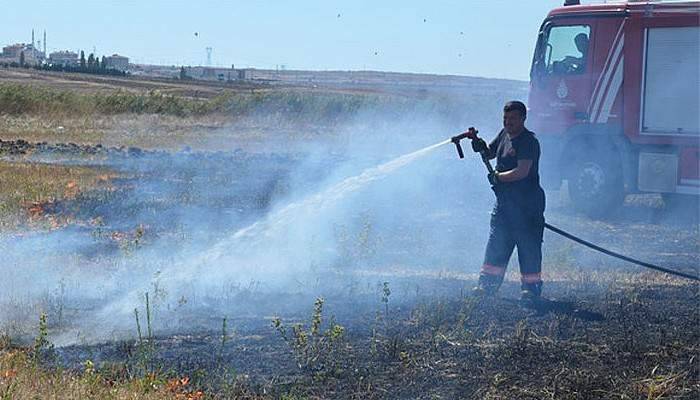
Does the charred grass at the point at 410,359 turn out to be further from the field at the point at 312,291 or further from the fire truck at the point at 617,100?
the fire truck at the point at 617,100

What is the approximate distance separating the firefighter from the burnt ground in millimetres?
240

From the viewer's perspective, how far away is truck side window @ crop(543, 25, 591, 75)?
13617 millimetres

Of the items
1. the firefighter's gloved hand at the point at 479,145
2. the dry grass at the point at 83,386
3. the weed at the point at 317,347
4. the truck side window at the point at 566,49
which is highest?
the truck side window at the point at 566,49

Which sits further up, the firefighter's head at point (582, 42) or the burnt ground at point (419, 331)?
the firefighter's head at point (582, 42)

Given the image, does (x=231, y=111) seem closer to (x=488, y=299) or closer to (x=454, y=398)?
(x=488, y=299)

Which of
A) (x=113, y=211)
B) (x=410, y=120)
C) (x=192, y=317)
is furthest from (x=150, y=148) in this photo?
(x=192, y=317)

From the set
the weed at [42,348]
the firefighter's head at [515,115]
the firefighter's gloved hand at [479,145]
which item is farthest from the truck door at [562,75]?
the weed at [42,348]

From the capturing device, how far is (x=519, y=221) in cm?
741

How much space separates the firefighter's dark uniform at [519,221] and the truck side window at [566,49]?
258 inches

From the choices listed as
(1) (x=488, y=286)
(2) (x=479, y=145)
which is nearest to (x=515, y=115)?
(2) (x=479, y=145)

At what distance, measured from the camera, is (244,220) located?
37.1ft

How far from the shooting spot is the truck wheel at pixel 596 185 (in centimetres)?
1350

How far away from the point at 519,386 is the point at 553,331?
1221 millimetres

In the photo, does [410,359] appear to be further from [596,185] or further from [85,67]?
[85,67]
